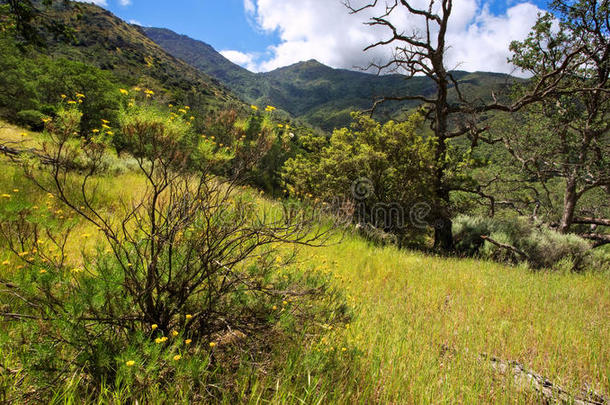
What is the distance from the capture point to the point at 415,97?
9.06 meters

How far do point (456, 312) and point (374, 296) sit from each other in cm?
98

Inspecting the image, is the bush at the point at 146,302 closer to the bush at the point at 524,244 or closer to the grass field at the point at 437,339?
the grass field at the point at 437,339

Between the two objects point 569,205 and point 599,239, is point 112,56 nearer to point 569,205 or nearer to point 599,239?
point 569,205

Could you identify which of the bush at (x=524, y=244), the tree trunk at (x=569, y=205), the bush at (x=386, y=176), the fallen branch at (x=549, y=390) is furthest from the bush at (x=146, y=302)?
the tree trunk at (x=569, y=205)

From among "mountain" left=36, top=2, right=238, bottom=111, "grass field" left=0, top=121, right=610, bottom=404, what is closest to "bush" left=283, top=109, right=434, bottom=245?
"grass field" left=0, top=121, right=610, bottom=404

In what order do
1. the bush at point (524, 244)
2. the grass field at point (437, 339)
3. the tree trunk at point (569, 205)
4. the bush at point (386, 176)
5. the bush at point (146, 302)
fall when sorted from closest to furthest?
1. the bush at point (146, 302)
2. the grass field at point (437, 339)
3. the bush at point (524, 244)
4. the bush at point (386, 176)
5. the tree trunk at point (569, 205)

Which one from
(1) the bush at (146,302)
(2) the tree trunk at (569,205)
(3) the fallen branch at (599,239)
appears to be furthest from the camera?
(2) the tree trunk at (569,205)

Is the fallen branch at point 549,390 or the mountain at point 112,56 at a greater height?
the mountain at point 112,56

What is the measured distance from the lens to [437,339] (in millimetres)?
2533

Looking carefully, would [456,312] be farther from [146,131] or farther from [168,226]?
[146,131]

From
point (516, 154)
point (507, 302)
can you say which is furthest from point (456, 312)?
point (516, 154)

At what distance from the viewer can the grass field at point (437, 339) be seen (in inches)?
64.0

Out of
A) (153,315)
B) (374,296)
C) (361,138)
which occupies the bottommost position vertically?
(374,296)

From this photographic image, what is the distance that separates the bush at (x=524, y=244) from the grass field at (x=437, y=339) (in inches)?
86.9
